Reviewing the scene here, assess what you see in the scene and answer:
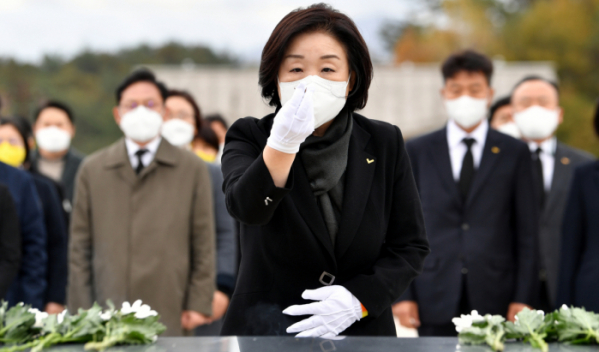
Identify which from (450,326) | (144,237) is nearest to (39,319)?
(144,237)

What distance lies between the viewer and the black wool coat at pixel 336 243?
2.42 metres

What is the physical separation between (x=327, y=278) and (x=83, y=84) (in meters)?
55.1

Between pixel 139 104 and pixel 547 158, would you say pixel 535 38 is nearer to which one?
pixel 547 158

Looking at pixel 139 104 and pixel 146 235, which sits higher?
pixel 139 104

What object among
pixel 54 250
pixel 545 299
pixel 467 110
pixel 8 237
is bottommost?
pixel 545 299

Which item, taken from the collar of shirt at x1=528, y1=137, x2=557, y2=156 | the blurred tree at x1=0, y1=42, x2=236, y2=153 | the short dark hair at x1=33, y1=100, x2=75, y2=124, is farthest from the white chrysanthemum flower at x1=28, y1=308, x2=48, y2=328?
the blurred tree at x1=0, y1=42, x2=236, y2=153

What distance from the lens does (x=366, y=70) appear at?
2.55m

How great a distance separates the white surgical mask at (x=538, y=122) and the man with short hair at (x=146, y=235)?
9.29ft

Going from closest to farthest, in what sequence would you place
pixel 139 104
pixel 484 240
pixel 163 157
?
pixel 484 240, pixel 163 157, pixel 139 104

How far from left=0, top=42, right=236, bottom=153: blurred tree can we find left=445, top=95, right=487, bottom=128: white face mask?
4363 cm

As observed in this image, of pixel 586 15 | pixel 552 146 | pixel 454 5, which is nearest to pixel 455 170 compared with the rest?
pixel 552 146

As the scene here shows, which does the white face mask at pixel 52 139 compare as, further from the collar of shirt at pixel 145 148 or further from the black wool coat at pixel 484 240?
the black wool coat at pixel 484 240

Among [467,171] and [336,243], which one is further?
[467,171]

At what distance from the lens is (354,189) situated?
97.6 inches
